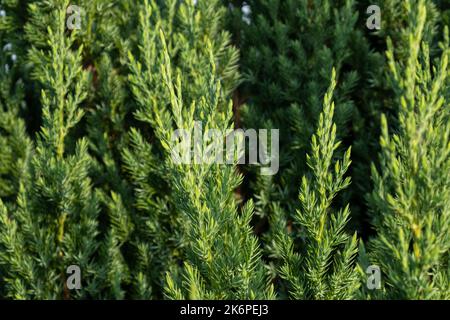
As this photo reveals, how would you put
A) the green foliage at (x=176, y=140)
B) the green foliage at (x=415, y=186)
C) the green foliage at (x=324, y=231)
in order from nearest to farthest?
the green foliage at (x=415, y=186), the green foliage at (x=324, y=231), the green foliage at (x=176, y=140)

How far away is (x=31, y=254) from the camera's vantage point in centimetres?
296

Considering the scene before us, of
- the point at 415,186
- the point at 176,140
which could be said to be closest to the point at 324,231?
the point at 415,186

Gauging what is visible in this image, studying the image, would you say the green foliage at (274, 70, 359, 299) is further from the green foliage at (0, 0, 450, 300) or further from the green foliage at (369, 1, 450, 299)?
the green foliage at (369, 1, 450, 299)

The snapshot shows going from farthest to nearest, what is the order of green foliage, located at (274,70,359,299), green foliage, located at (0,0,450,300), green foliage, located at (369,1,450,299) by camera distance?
green foliage, located at (0,0,450,300) → green foliage, located at (274,70,359,299) → green foliage, located at (369,1,450,299)

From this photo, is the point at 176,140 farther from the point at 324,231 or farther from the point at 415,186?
the point at 415,186

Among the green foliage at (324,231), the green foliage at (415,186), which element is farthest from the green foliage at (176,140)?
the green foliage at (415,186)

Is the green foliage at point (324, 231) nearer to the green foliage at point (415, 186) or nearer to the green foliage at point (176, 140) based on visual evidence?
the green foliage at point (176, 140)

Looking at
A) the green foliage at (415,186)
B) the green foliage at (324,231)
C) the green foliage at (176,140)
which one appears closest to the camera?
the green foliage at (415,186)

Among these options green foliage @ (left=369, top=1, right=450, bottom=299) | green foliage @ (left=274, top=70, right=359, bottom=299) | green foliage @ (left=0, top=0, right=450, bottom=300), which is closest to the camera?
green foliage @ (left=369, top=1, right=450, bottom=299)

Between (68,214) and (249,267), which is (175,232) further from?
(249,267)

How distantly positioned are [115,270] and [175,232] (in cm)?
39

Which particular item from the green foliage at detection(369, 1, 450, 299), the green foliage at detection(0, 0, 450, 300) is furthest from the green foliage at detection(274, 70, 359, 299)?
the green foliage at detection(369, 1, 450, 299)

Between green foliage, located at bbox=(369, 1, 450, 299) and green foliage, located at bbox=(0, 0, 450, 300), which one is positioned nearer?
green foliage, located at bbox=(369, 1, 450, 299)
